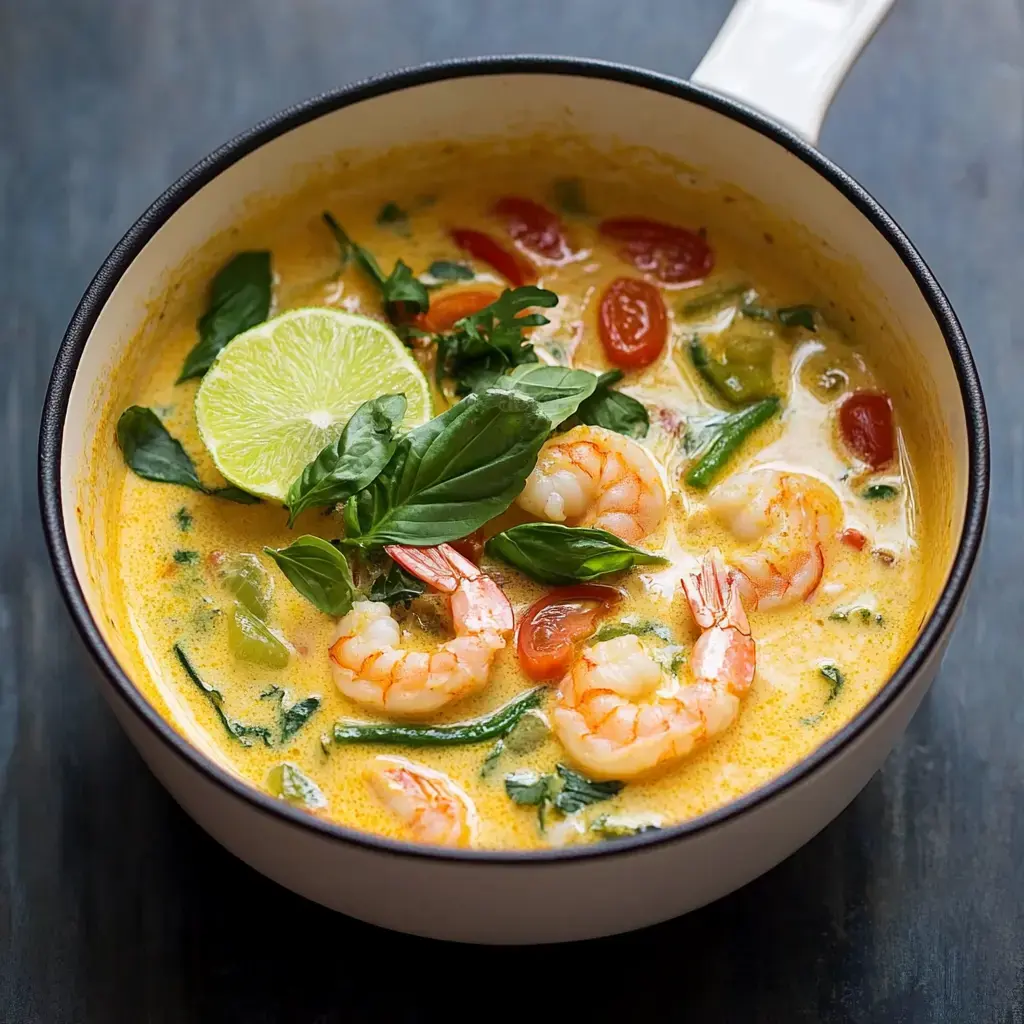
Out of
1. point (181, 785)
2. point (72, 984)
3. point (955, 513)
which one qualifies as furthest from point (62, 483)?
point (955, 513)

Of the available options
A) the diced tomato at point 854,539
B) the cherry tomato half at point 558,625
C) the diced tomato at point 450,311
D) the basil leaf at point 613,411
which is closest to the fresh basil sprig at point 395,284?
the diced tomato at point 450,311

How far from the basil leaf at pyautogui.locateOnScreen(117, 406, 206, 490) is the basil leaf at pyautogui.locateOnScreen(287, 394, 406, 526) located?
304 millimetres

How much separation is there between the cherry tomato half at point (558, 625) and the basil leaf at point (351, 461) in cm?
34

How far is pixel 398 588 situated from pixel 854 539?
0.75 m

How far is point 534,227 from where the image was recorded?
2.86 metres

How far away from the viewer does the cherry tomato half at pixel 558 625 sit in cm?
228

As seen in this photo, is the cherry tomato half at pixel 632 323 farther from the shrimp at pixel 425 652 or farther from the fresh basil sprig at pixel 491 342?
the shrimp at pixel 425 652

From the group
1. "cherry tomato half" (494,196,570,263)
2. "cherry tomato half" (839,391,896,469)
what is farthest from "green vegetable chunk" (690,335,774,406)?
"cherry tomato half" (494,196,570,263)

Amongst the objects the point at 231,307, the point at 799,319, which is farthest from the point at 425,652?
the point at 799,319

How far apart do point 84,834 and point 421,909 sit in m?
0.74

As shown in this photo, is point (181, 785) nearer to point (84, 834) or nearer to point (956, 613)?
point (84, 834)

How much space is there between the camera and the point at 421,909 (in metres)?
1.96

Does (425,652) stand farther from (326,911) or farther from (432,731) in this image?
(326,911)

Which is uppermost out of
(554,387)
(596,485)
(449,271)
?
(449,271)
